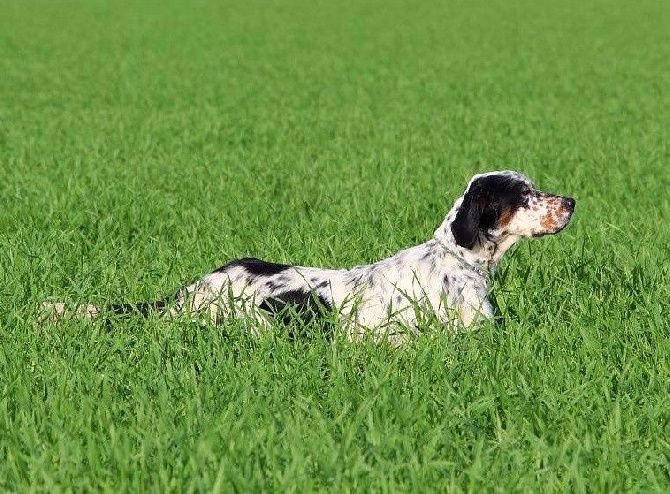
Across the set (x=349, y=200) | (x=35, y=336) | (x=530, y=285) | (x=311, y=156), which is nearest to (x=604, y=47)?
(x=311, y=156)

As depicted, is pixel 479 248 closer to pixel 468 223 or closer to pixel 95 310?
pixel 468 223

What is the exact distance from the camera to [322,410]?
4742mm

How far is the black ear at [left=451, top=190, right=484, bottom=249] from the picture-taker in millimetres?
6086

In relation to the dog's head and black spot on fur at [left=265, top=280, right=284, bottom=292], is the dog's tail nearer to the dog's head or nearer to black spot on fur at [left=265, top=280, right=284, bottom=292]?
black spot on fur at [left=265, top=280, right=284, bottom=292]

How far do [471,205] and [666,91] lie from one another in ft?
50.4

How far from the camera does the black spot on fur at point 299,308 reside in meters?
5.84

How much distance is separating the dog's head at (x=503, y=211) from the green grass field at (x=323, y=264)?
1.34ft

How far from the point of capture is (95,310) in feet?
20.8

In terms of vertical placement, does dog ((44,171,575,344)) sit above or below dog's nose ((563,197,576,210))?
below

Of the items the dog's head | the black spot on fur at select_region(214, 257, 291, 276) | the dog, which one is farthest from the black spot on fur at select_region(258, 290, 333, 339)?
the dog's head

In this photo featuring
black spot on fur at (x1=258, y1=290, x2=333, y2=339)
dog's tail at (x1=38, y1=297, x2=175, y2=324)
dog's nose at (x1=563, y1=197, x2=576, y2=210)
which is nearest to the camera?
black spot on fur at (x1=258, y1=290, x2=333, y2=339)

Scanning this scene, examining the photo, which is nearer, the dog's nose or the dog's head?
the dog's head

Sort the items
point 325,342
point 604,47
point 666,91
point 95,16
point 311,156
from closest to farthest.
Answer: point 325,342 → point 311,156 → point 666,91 → point 604,47 → point 95,16

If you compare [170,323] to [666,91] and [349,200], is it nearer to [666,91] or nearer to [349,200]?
[349,200]
